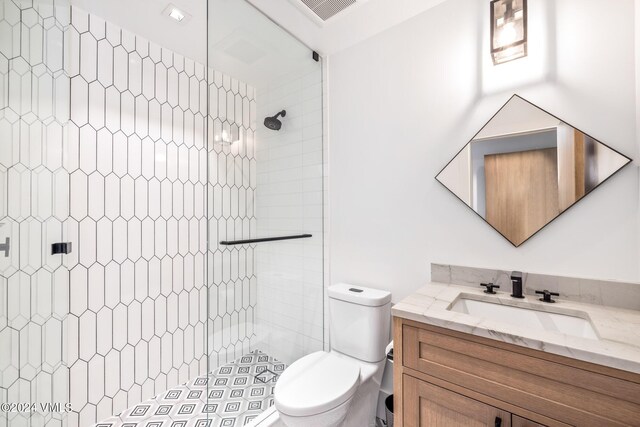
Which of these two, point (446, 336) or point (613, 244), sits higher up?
point (613, 244)

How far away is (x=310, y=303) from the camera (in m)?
1.96

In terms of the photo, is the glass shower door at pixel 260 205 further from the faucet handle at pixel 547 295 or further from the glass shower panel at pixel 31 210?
the faucet handle at pixel 547 295

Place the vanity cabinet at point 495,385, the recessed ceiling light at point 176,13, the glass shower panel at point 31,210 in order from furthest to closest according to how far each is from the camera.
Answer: the recessed ceiling light at point 176,13, the glass shower panel at point 31,210, the vanity cabinet at point 495,385

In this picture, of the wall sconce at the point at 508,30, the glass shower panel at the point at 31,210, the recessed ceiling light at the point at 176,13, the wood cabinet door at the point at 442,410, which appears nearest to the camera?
the wood cabinet door at the point at 442,410

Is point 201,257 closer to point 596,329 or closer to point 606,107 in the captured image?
point 596,329

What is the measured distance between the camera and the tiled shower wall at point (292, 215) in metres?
1.72

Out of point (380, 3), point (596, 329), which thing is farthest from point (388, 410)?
point (380, 3)

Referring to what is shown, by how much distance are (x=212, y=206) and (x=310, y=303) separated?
1.02 meters

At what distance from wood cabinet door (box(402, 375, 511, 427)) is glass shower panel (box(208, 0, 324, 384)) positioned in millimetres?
948

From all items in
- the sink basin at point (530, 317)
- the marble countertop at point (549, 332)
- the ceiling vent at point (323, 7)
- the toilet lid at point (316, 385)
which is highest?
the ceiling vent at point (323, 7)

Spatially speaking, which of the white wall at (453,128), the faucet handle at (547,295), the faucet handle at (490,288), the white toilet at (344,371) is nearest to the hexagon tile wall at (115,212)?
the white toilet at (344,371)

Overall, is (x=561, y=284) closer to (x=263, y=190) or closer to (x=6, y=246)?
(x=263, y=190)

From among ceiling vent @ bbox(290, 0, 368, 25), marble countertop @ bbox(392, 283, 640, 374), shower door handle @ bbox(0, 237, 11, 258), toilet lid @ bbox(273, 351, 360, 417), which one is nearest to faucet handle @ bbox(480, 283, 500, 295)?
marble countertop @ bbox(392, 283, 640, 374)

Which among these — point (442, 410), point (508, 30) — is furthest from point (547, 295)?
point (508, 30)
